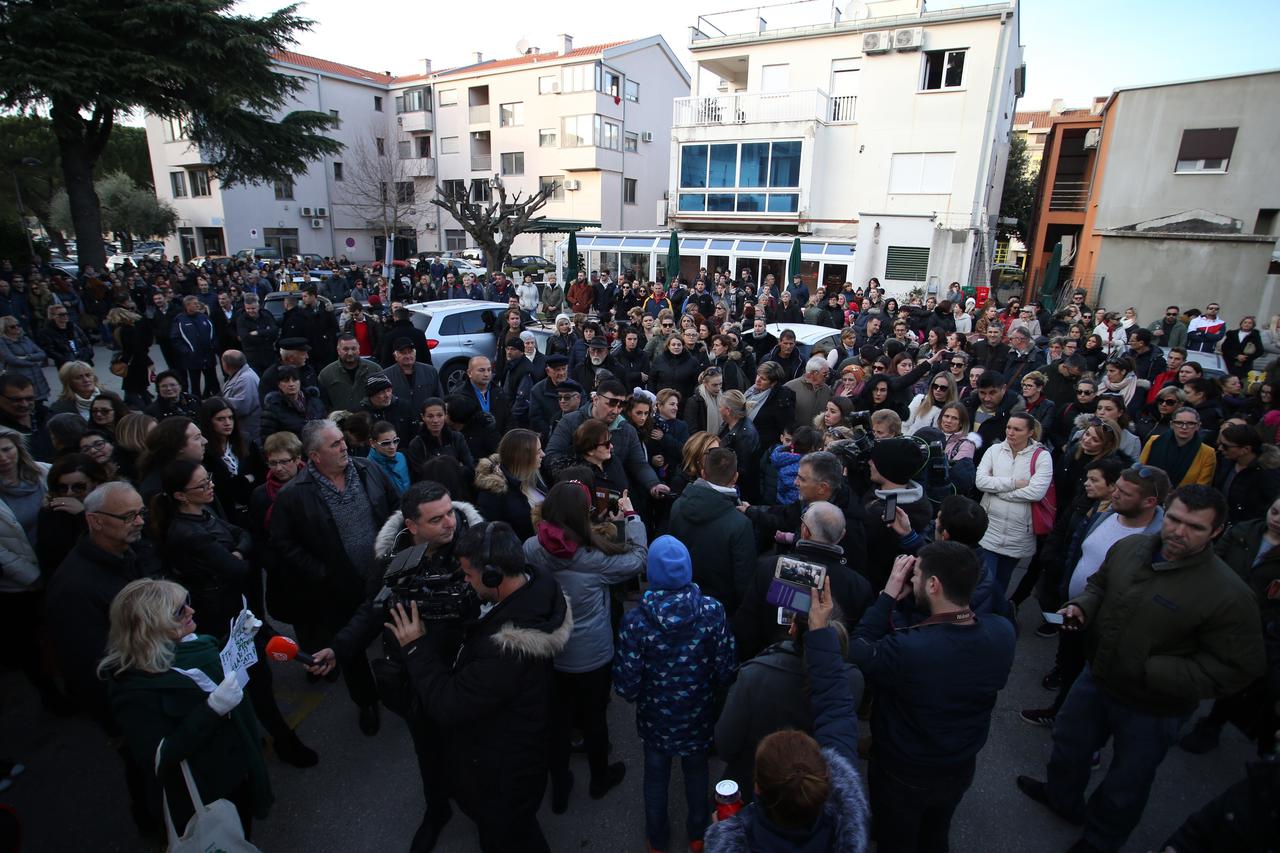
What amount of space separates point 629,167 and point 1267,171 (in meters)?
28.9

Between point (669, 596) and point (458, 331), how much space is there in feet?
29.3

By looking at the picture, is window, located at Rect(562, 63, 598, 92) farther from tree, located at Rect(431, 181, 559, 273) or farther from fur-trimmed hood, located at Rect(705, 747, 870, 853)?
fur-trimmed hood, located at Rect(705, 747, 870, 853)

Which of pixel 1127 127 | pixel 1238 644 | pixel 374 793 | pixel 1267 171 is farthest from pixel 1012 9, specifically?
pixel 374 793

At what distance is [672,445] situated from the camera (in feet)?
17.7

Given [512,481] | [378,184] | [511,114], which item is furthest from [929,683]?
[378,184]

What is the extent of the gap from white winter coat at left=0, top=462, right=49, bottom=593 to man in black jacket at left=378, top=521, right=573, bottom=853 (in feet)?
9.51

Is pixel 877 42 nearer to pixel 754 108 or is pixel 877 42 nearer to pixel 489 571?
pixel 754 108

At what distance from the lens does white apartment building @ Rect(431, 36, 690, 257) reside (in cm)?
3547

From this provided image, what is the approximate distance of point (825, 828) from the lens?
1.79 meters

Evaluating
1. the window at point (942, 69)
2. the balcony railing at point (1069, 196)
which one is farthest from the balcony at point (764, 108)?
the balcony railing at point (1069, 196)

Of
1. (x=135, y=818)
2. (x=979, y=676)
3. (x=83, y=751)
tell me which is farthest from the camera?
(x=83, y=751)

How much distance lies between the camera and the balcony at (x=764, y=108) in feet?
76.6

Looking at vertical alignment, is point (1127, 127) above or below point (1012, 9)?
below

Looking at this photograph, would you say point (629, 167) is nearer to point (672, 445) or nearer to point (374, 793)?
point (672, 445)
